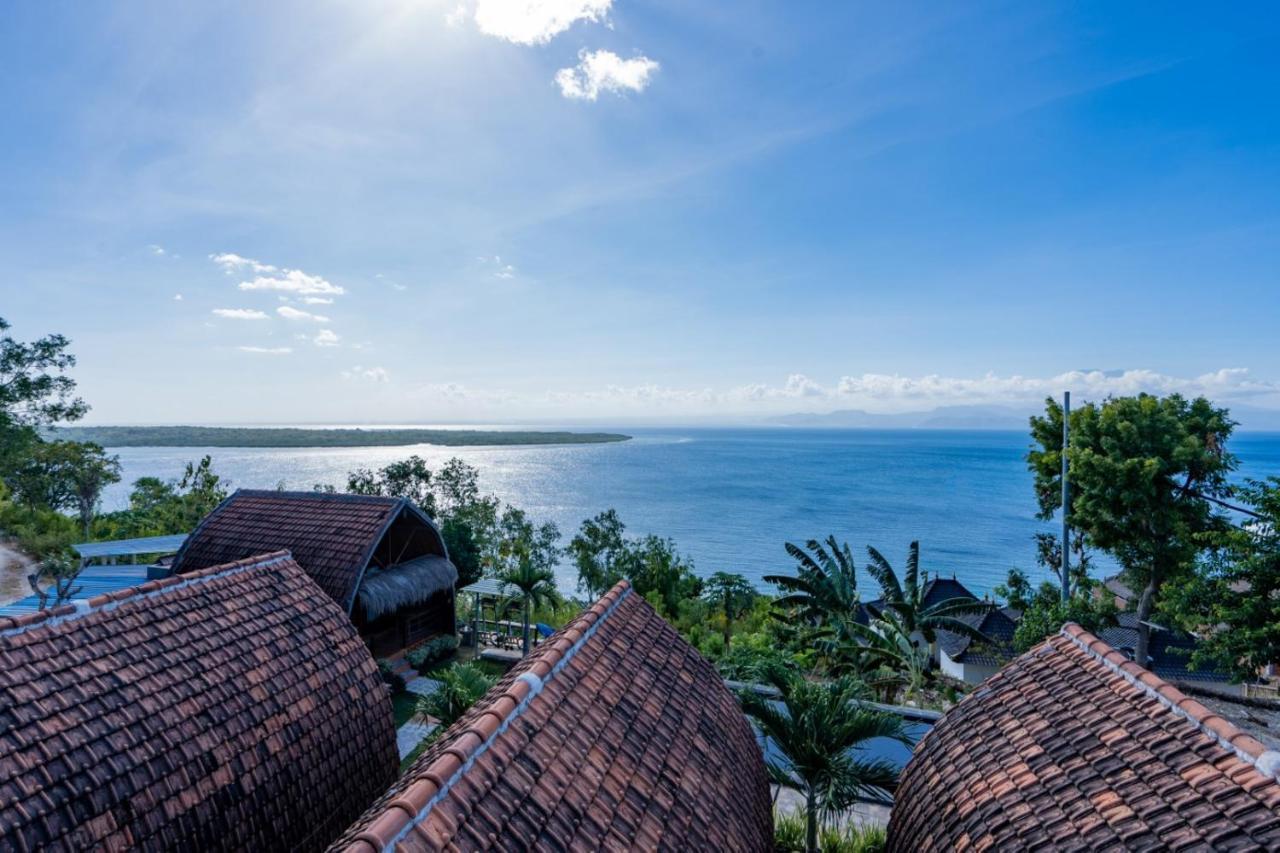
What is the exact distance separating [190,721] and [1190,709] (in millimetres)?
8263

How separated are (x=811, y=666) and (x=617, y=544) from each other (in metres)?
13.4

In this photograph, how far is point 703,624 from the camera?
25641mm

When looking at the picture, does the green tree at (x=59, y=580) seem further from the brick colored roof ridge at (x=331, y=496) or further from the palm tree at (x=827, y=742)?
the palm tree at (x=827, y=742)

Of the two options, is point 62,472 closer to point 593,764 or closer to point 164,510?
point 164,510

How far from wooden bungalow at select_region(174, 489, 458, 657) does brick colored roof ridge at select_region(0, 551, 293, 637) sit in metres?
6.43

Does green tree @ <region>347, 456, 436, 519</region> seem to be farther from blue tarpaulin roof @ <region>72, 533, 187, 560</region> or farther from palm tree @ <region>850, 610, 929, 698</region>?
palm tree @ <region>850, 610, 929, 698</region>

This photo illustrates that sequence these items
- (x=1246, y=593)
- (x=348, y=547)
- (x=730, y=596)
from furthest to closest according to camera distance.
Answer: (x=730, y=596) < (x=348, y=547) < (x=1246, y=593)

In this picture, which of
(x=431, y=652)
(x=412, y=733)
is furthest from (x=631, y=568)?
(x=412, y=733)

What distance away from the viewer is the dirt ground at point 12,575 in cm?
2160

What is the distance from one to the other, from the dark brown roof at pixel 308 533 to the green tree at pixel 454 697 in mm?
5657

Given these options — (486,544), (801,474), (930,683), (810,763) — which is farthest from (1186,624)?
(801,474)

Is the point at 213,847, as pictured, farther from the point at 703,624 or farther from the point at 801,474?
the point at 801,474

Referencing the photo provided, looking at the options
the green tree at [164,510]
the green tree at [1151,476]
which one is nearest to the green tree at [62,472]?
the green tree at [164,510]

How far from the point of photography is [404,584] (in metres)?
16.2
